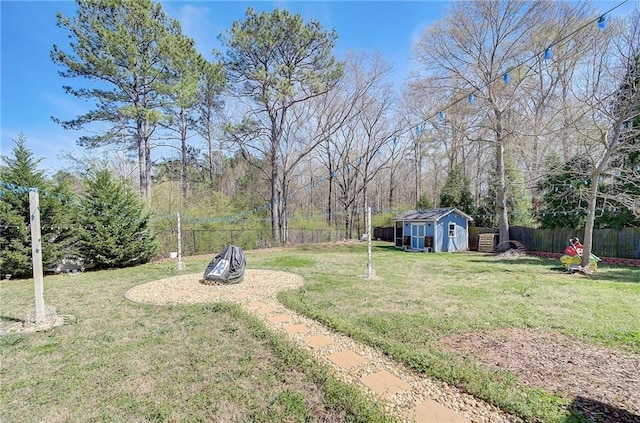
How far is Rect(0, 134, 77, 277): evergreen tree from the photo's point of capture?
25.2 ft

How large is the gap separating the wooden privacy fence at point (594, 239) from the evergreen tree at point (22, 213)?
17.3 metres

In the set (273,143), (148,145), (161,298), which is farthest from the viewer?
(273,143)

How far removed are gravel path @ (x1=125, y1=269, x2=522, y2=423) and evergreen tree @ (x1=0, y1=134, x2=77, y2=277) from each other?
3880 millimetres

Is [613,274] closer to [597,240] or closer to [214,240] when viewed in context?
[597,240]

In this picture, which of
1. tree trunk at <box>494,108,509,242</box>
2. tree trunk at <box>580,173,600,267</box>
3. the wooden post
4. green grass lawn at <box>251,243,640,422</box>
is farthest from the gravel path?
tree trunk at <box>494,108,509,242</box>

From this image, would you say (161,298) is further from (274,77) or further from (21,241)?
(274,77)

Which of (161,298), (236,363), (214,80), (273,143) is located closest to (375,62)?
(273,143)

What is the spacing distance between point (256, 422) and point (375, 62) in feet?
67.1

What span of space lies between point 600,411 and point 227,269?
6.15 meters

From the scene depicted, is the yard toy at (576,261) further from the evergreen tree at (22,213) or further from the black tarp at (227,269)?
the evergreen tree at (22,213)

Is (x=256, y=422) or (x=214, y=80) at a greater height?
(x=214, y=80)

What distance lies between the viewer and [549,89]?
1402cm

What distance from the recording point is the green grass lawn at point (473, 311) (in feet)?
8.70

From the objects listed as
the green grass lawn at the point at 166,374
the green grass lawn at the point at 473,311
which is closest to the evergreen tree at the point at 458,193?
the green grass lawn at the point at 473,311
